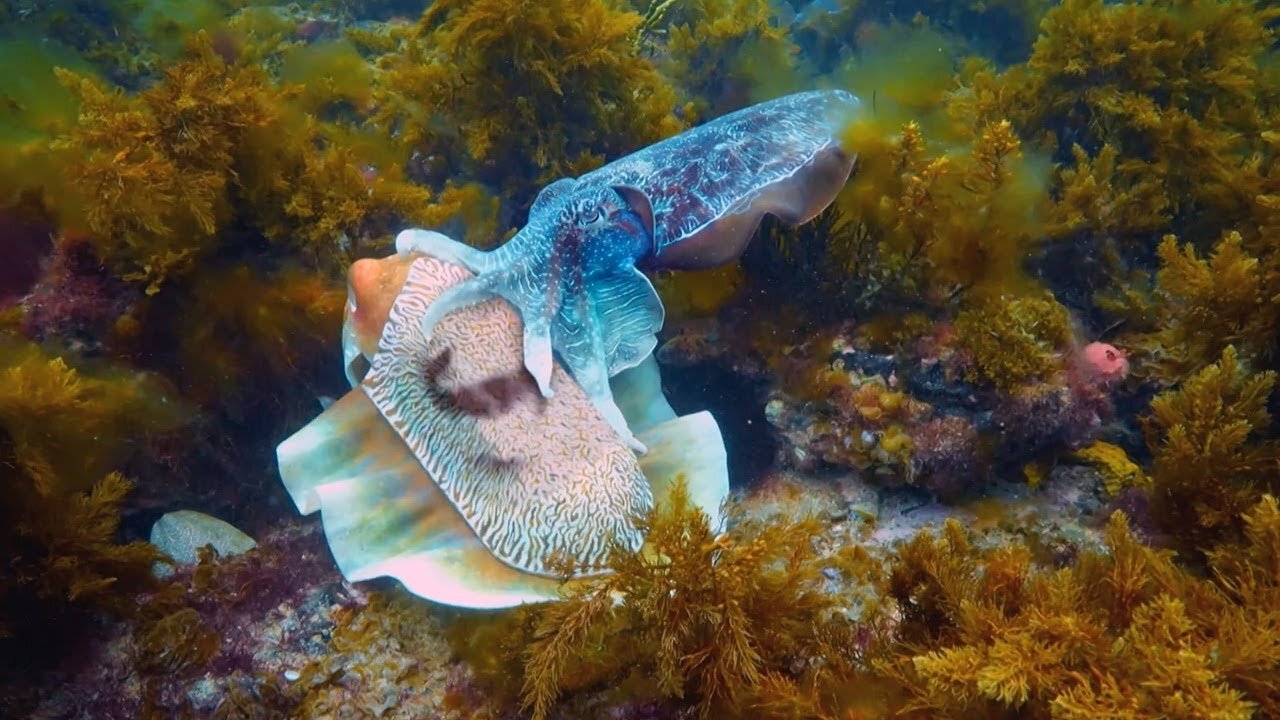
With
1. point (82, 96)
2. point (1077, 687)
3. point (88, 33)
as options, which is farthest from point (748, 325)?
point (88, 33)

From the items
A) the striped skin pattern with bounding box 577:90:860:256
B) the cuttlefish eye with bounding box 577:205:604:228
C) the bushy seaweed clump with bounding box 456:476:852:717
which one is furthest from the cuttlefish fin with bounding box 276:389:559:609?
the striped skin pattern with bounding box 577:90:860:256

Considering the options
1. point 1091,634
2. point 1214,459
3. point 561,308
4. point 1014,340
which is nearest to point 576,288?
point 561,308

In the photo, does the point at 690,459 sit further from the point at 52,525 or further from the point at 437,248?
the point at 52,525

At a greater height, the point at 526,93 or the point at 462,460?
the point at 526,93

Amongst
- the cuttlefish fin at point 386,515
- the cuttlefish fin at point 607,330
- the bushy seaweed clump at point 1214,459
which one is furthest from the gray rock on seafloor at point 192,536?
the bushy seaweed clump at point 1214,459

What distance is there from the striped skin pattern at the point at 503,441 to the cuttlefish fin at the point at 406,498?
103 millimetres

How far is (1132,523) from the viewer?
3174mm

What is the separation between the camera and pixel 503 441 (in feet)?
10.7

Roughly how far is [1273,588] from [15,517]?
16.6 feet

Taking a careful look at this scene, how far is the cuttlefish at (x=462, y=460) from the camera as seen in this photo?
10.2 feet

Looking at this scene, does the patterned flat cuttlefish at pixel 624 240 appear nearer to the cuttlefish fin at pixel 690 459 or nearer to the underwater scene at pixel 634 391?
the underwater scene at pixel 634 391

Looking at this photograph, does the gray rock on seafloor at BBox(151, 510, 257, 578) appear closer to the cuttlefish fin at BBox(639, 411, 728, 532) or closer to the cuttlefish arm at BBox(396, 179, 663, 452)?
the cuttlefish arm at BBox(396, 179, 663, 452)

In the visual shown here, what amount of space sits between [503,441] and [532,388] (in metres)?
0.32

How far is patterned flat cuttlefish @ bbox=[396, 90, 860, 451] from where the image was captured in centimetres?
354
